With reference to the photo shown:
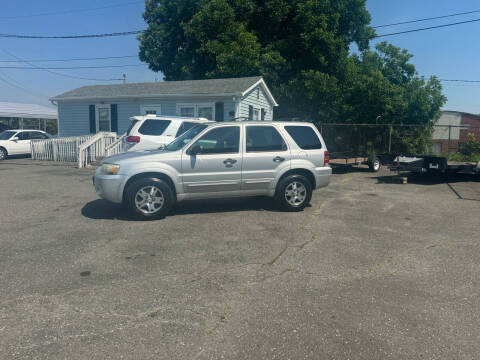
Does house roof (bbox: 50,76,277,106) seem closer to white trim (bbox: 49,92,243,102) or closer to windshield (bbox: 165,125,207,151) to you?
white trim (bbox: 49,92,243,102)

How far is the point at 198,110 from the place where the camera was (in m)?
18.3

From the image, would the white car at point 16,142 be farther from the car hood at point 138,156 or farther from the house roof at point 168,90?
the car hood at point 138,156

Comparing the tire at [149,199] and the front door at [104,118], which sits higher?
the front door at [104,118]

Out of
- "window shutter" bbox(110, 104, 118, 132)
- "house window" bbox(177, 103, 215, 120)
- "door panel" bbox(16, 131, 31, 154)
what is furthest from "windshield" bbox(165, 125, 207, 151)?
"door panel" bbox(16, 131, 31, 154)

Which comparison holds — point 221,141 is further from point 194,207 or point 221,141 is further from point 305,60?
point 305,60

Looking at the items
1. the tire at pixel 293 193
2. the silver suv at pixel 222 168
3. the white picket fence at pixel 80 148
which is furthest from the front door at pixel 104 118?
the tire at pixel 293 193

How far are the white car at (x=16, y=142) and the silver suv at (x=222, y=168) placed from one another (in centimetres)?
1480

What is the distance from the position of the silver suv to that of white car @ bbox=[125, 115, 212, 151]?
168 inches

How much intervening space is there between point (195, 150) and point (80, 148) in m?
10.5

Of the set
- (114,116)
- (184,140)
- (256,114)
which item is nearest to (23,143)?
(114,116)

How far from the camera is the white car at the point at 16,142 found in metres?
18.6

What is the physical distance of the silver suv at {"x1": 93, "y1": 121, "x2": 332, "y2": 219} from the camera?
6668 mm

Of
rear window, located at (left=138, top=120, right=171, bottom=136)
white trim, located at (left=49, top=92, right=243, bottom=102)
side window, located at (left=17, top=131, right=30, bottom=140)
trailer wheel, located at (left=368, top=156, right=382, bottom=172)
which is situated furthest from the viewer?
side window, located at (left=17, top=131, right=30, bottom=140)

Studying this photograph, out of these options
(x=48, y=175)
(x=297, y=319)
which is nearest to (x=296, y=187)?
(x=297, y=319)
